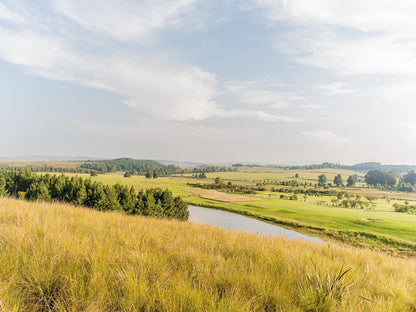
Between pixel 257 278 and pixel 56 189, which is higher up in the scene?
pixel 257 278

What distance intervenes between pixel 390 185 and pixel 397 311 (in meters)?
149

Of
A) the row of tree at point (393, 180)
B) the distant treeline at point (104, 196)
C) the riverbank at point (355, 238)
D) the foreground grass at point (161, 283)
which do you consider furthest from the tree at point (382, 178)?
the foreground grass at point (161, 283)

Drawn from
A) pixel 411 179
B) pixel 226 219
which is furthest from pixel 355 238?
pixel 411 179

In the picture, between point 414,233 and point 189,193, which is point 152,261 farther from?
point 189,193

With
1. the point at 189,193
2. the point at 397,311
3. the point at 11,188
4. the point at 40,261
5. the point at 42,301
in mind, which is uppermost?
the point at 40,261

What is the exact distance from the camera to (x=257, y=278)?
238cm

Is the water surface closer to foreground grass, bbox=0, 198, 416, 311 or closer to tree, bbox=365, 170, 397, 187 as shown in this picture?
foreground grass, bbox=0, 198, 416, 311

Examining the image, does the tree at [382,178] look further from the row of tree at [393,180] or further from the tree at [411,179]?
the tree at [411,179]

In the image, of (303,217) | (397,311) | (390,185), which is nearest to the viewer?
(397,311)

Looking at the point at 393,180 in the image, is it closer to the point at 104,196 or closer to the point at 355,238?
the point at 355,238

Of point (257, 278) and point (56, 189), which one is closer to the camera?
point (257, 278)

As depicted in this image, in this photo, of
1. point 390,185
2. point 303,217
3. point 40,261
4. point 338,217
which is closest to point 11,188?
point 40,261

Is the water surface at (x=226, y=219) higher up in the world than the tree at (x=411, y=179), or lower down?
lower down

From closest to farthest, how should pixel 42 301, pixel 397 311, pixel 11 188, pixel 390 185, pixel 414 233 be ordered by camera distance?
pixel 42 301 → pixel 397 311 → pixel 414 233 → pixel 11 188 → pixel 390 185
